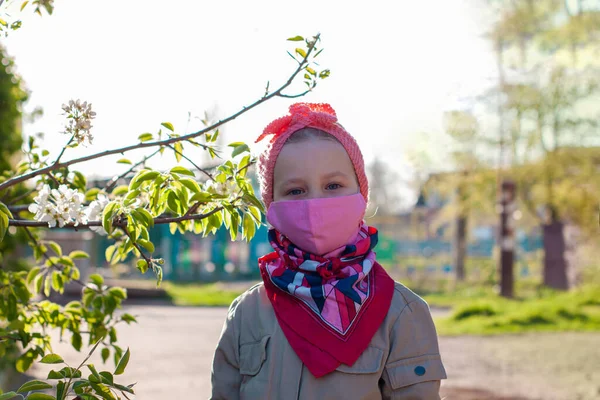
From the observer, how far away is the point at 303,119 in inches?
89.0

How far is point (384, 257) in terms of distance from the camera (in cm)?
2234

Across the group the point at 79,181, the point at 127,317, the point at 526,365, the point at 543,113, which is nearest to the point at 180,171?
the point at 79,181

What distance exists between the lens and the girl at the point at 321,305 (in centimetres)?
203

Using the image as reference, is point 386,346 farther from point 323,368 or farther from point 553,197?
point 553,197

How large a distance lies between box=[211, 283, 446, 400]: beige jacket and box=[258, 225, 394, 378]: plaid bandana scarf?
36 millimetres

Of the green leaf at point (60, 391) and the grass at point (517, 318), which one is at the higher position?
the green leaf at point (60, 391)

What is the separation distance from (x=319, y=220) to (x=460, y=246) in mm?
20258

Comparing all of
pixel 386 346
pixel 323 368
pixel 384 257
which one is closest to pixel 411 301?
pixel 386 346

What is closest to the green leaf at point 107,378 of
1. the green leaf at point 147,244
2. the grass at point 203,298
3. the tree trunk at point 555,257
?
the green leaf at point 147,244

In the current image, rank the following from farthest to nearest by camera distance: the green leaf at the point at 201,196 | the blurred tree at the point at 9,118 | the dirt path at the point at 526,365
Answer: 1. the dirt path at the point at 526,365
2. the blurred tree at the point at 9,118
3. the green leaf at the point at 201,196

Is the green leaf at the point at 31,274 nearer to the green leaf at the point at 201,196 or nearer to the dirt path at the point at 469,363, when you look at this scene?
the green leaf at the point at 201,196

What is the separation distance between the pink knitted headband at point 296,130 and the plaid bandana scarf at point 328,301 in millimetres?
217

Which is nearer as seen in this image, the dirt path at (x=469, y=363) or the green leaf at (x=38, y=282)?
the green leaf at (x=38, y=282)

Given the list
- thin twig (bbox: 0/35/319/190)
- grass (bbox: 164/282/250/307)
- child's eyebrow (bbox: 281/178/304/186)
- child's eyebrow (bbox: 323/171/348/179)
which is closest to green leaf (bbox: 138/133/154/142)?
thin twig (bbox: 0/35/319/190)
